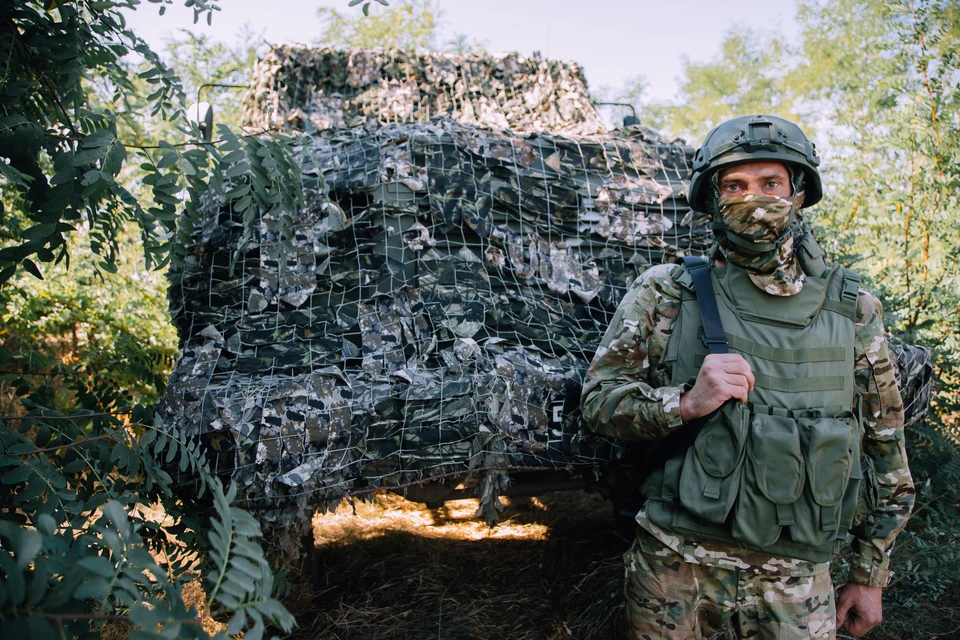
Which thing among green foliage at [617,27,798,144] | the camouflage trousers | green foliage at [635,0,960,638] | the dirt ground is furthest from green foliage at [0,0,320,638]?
green foliage at [617,27,798,144]

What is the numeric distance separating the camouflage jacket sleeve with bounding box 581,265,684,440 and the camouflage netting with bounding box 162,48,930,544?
23cm

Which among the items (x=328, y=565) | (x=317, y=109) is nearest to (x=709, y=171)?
(x=328, y=565)

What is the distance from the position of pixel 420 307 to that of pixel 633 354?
2.68 feet

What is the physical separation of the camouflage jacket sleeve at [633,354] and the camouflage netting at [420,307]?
0.23 m

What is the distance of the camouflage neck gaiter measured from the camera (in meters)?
1.99

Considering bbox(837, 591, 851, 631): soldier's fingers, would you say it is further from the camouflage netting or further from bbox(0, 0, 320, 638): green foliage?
bbox(0, 0, 320, 638): green foliage

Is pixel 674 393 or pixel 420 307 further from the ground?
pixel 420 307

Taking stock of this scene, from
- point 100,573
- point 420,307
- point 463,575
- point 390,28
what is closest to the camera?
point 100,573

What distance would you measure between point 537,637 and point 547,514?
1595 mm

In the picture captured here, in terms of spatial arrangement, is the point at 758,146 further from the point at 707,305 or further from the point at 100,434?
the point at 100,434

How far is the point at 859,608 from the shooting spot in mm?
2066

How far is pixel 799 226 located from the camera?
283cm

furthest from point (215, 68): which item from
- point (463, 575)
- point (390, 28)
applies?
point (463, 575)

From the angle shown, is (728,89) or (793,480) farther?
(728,89)
